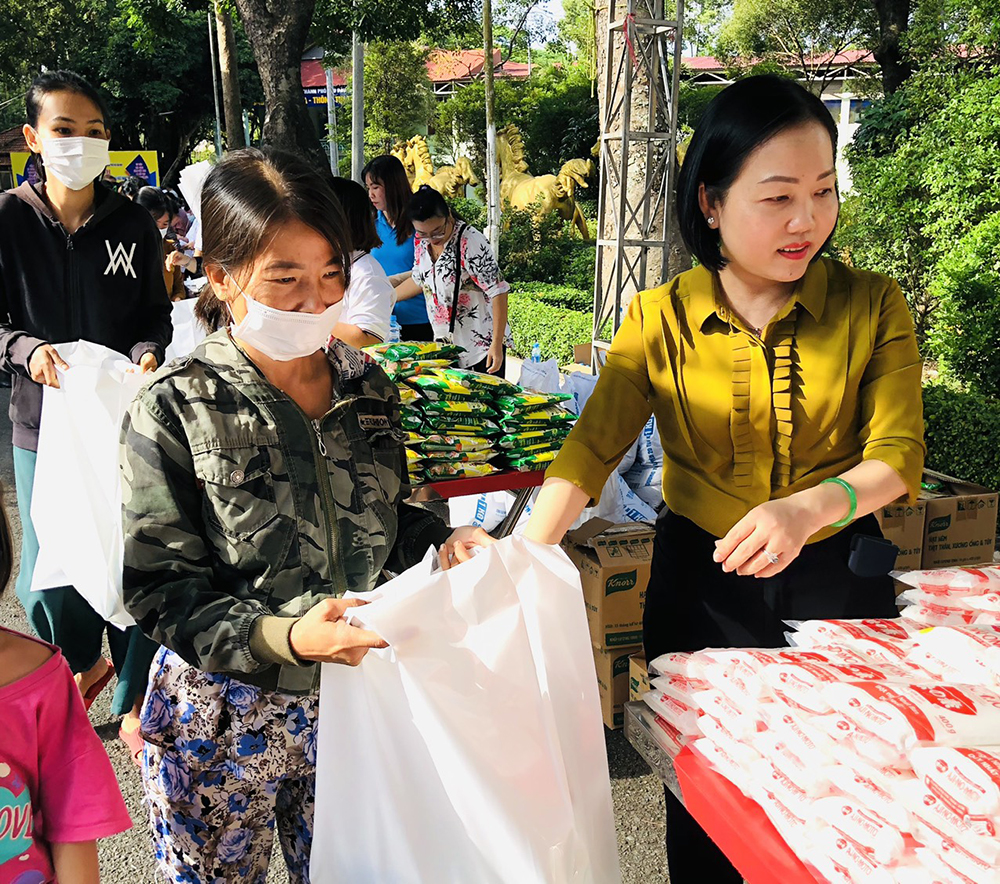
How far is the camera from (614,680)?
3377 mm

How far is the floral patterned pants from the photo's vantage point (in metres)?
1.51

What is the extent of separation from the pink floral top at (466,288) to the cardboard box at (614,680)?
79.6 inches

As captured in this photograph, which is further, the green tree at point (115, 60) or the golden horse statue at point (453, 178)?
the green tree at point (115, 60)

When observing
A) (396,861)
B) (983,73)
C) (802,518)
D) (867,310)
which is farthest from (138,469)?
(983,73)

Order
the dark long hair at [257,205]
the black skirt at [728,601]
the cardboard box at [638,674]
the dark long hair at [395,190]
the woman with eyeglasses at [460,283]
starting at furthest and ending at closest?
the dark long hair at [395,190] < the woman with eyeglasses at [460,283] < the cardboard box at [638,674] < the black skirt at [728,601] < the dark long hair at [257,205]

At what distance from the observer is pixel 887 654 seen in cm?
141

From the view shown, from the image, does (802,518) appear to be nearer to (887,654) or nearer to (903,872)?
(887,654)

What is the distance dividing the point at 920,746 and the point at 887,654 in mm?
286

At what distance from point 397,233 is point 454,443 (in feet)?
7.05

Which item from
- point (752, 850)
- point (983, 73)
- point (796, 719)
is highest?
point (983, 73)

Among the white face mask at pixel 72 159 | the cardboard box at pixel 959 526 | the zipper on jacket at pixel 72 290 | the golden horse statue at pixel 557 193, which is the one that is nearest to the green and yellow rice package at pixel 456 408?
the zipper on jacket at pixel 72 290

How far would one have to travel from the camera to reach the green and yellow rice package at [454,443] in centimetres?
314

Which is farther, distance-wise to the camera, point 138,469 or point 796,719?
point 138,469

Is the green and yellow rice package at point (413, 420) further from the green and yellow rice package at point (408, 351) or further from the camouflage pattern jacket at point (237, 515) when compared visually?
the camouflage pattern jacket at point (237, 515)
